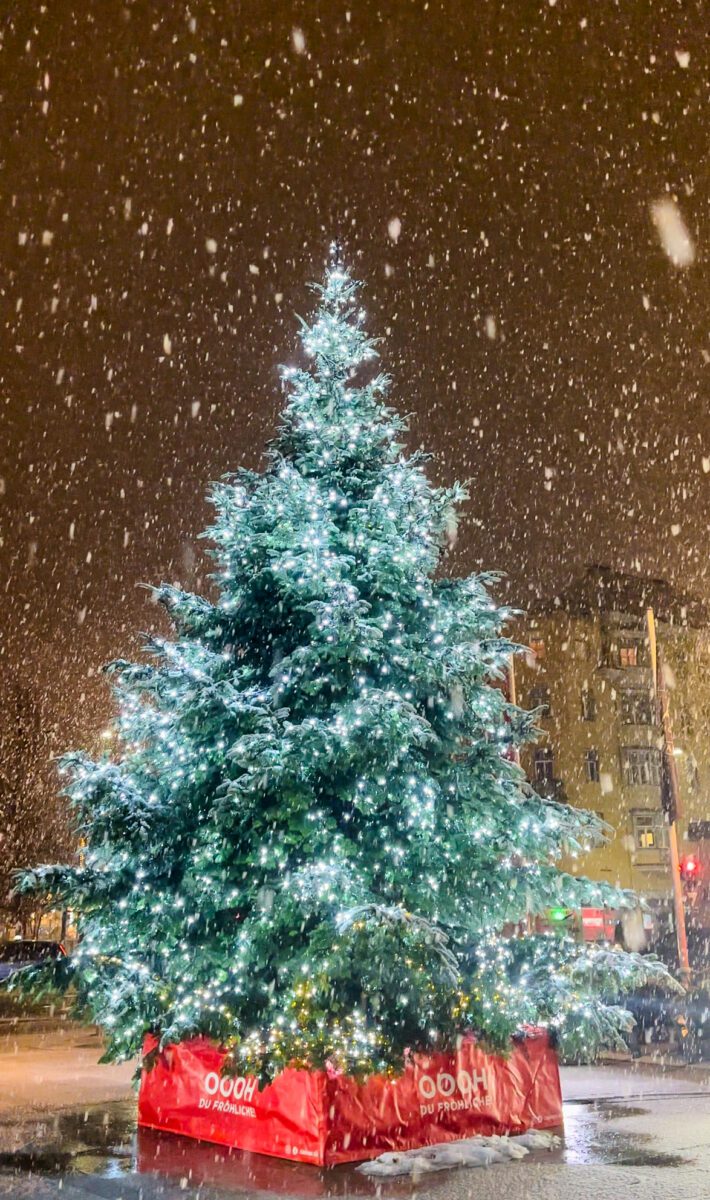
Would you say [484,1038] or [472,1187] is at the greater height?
[484,1038]

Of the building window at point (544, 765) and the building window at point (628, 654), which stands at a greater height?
the building window at point (628, 654)

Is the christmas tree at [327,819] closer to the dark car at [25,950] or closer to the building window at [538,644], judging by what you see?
the dark car at [25,950]

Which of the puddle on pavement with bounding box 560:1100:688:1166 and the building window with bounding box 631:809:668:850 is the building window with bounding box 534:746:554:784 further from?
the puddle on pavement with bounding box 560:1100:688:1166

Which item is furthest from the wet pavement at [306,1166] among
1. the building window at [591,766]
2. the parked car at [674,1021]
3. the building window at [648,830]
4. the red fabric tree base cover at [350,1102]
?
the building window at [591,766]

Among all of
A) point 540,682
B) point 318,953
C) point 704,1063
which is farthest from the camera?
point 540,682

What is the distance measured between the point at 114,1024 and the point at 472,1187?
3665 mm

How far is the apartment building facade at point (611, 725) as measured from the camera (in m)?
48.2

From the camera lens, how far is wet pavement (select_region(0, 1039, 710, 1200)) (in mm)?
7566

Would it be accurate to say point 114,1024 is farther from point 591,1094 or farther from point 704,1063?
point 704,1063

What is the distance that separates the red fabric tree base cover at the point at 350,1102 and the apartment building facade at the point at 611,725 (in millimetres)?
38937

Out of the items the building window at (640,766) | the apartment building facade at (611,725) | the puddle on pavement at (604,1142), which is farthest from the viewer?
the building window at (640,766)

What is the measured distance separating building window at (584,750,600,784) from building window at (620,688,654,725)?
2.27 m

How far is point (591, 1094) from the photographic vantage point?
1291cm

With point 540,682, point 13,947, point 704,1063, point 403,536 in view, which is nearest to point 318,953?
point 403,536
